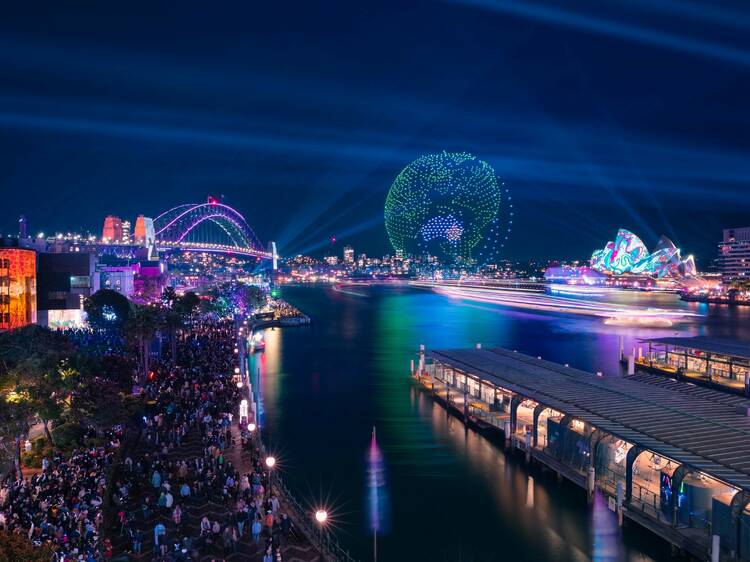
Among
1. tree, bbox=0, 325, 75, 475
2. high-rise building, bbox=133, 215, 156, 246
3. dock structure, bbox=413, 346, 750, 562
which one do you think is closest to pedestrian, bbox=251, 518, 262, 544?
tree, bbox=0, 325, 75, 475

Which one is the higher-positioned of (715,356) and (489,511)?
(715,356)

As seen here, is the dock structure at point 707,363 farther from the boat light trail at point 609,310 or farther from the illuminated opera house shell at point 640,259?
the illuminated opera house shell at point 640,259

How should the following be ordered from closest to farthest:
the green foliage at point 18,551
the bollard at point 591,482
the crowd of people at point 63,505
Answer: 1. the green foliage at point 18,551
2. the crowd of people at point 63,505
3. the bollard at point 591,482

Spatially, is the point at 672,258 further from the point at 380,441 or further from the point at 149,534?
the point at 149,534

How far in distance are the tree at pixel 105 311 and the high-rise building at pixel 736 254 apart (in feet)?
378

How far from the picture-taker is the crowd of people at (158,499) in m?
10.5

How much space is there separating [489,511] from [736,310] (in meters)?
70.1

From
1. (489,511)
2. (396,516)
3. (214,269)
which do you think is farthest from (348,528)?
(214,269)

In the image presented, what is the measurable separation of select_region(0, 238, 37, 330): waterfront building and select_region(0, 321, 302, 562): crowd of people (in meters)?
22.5

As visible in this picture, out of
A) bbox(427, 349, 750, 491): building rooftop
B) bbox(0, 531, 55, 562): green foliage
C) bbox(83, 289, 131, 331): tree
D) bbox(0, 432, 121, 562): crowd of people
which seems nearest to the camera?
bbox(0, 531, 55, 562): green foliage

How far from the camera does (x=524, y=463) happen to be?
16578 millimetres

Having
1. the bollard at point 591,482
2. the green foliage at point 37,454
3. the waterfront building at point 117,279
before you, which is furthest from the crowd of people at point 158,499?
the waterfront building at point 117,279

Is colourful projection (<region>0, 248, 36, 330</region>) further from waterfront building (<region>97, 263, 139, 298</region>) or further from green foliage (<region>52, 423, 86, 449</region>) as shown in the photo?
green foliage (<region>52, 423, 86, 449</region>)

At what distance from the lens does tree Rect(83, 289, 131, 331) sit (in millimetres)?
36094
